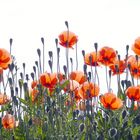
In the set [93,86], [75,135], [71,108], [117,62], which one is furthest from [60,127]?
[117,62]

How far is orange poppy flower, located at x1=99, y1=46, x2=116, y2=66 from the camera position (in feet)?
15.5

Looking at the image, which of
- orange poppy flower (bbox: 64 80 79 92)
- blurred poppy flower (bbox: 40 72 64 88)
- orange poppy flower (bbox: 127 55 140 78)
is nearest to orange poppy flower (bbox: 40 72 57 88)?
blurred poppy flower (bbox: 40 72 64 88)

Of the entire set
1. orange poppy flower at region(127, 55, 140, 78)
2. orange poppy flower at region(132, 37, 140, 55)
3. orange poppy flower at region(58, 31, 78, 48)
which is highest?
orange poppy flower at region(58, 31, 78, 48)

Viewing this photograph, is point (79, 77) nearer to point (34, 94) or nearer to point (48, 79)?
point (48, 79)

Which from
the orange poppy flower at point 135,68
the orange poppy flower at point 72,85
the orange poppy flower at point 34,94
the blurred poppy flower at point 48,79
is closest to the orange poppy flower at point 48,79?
the blurred poppy flower at point 48,79

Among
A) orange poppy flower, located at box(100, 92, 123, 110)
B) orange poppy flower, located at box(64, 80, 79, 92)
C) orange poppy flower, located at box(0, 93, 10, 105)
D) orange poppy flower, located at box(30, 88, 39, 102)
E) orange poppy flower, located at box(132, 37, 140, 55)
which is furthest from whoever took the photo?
orange poppy flower, located at box(30, 88, 39, 102)

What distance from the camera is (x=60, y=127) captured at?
4078 mm

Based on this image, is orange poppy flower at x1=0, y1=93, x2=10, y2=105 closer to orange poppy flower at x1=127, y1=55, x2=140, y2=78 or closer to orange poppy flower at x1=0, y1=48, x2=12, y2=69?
orange poppy flower at x1=0, y1=48, x2=12, y2=69

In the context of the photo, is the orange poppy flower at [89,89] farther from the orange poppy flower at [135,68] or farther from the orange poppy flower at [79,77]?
the orange poppy flower at [135,68]

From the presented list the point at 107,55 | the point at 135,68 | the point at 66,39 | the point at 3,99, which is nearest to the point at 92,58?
the point at 107,55

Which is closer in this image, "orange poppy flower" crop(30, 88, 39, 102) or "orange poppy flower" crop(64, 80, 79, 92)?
"orange poppy flower" crop(64, 80, 79, 92)

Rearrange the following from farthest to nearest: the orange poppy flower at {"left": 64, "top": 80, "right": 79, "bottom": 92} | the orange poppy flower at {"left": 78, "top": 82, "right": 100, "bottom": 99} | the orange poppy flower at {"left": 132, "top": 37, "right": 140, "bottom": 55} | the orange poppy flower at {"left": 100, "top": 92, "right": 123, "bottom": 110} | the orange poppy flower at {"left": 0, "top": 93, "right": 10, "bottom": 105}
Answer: the orange poppy flower at {"left": 132, "top": 37, "right": 140, "bottom": 55}
the orange poppy flower at {"left": 64, "top": 80, "right": 79, "bottom": 92}
the orange poppy flower at {"left": 0, "top": 93, "right": 10, "bottom": 105}
the orange poppy flower at {"left": 78, "top": 82, "right": 100, "bottom": 99}
the orange poppy flower at {"left": 100, "top": 92, "right": 123, "bottom": 110}

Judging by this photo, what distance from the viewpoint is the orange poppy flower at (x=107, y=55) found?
4734 mm

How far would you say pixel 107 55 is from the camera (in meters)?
4.69
